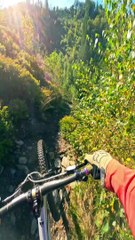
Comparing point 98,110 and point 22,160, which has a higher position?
point 22,160

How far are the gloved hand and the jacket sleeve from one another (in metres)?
0.13

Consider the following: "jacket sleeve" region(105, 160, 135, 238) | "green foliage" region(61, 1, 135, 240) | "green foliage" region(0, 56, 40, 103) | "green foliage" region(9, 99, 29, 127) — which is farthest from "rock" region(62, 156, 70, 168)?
"jacket sleeve" region(105, 160, 135, 238)

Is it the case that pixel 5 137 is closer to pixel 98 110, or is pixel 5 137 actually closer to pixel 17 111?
pixel 17 111

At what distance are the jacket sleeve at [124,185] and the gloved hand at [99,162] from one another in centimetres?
13

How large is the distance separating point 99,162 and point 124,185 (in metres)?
0.53

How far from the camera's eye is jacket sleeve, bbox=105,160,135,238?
1.27 meters

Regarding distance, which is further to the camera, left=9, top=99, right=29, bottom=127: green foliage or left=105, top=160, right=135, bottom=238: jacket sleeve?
left=9, top=99, right=29, bottom=127: green foliage

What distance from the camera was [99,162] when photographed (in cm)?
193

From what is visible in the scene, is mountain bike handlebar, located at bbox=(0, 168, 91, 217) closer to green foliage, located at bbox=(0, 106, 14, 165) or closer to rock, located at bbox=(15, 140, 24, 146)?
green foliage, located at bbox=(0, 106, 14, 165)

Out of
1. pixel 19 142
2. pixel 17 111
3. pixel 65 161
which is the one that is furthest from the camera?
pixel 17 111

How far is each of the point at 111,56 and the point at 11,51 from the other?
9.41 m

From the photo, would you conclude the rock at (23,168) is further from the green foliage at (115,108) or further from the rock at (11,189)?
the green foliage at (115,108)

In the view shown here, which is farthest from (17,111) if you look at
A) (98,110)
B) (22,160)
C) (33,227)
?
(98,110)

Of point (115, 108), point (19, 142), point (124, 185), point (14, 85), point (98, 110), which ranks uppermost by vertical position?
point (14, 85)
